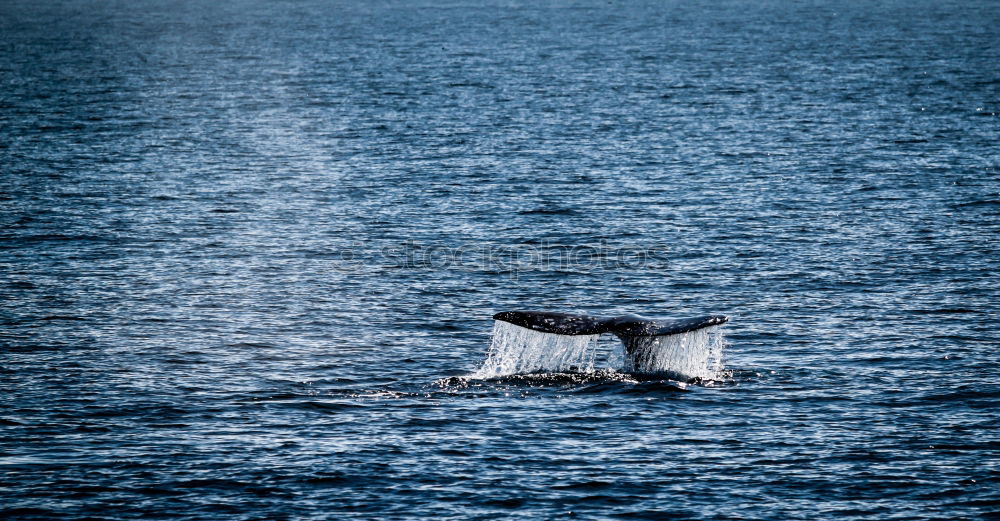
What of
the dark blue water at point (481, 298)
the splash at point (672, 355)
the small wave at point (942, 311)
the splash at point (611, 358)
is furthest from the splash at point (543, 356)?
the small wave at point (942, 311)

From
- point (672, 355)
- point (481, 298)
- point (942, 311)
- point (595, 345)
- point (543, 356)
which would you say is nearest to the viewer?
point (595, 345)

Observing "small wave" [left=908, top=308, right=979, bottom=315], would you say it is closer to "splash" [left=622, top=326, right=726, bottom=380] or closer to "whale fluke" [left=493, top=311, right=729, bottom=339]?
"splash" [left=622, top=326, right=726, bottom=380]

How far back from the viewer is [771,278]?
1758 inches

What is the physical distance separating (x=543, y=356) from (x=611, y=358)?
2821 mm

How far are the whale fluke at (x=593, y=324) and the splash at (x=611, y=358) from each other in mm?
1008

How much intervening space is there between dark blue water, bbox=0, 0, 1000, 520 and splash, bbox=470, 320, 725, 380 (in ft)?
2.34

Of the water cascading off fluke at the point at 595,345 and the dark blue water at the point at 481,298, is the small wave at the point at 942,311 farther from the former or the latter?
the water cascading off fluke at the point at 595,345

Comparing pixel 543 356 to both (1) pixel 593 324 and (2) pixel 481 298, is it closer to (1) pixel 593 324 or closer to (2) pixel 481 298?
(1) pixel 593 324

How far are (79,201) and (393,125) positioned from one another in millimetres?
30104

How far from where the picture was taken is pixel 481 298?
140 feet

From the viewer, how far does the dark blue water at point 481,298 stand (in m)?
26.6

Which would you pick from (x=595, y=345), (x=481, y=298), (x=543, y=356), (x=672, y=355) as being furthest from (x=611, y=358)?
(x=481, y=298)

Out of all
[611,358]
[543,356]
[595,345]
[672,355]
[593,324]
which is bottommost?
[611,358]

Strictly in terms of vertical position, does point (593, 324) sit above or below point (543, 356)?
above
